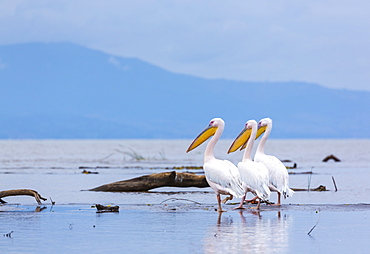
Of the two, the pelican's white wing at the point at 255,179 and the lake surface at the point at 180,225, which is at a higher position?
the pelican's white wing at the point at 255,179

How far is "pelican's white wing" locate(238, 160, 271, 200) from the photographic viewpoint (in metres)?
14.0

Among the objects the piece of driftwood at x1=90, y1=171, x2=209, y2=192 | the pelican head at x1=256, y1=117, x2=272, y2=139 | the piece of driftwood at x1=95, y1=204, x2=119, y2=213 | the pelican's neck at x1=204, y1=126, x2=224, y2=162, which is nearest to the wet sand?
the piece of driftwood at x1=95, y1=204, x2=119, y2=213

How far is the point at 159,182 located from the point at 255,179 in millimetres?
3808

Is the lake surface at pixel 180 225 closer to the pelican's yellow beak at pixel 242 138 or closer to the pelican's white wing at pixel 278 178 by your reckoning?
the pelican's white wing at pixel 278 178

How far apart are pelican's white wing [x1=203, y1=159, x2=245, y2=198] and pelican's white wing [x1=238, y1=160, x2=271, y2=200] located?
0.48ft

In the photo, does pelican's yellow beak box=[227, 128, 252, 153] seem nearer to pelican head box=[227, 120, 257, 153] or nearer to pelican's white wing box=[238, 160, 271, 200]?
pelican head box=[227, 120, 257, 153]

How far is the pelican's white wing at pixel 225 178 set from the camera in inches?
549

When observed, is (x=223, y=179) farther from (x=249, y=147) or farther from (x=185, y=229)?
(x=185, y=229)

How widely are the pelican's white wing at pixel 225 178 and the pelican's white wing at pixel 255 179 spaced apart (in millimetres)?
147

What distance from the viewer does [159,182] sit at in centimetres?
1738

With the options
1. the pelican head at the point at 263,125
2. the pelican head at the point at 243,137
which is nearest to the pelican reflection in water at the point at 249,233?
the pelican head at the point at 243,137

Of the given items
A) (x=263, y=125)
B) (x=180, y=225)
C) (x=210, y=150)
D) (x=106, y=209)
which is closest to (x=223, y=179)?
(x=210, y=150)

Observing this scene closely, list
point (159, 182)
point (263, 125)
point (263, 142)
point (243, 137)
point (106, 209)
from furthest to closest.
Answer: point (159, 182) < point (263, 125) < point (243, 137) < point (263, 142) < point (106, 209)

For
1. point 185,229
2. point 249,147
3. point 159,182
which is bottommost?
point 185,229
